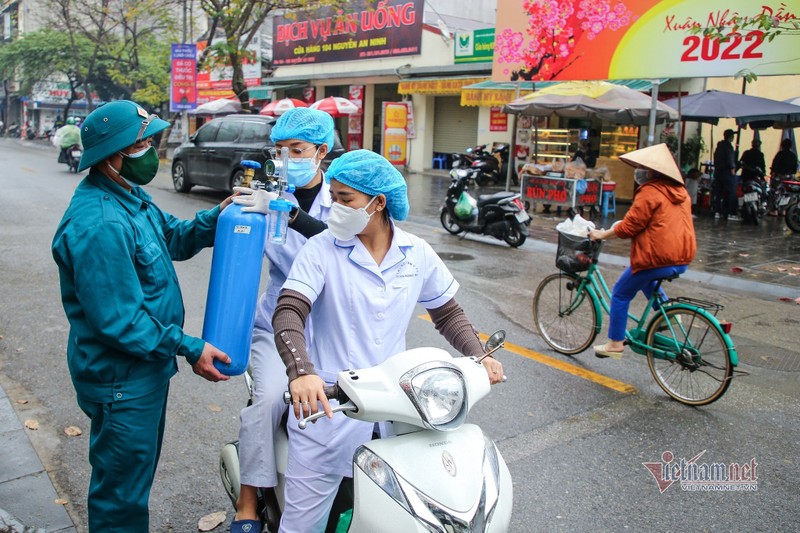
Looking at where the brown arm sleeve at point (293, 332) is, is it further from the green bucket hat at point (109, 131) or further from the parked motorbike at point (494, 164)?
the parked motorbike at point (494, 164)

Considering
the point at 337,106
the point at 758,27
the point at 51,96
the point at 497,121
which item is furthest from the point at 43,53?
the point at 758,27

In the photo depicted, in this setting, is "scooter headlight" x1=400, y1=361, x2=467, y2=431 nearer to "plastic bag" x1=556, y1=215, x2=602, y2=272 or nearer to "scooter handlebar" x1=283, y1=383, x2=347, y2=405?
"scooter handlebar" x1=283, y1=383, x2=347, y2=405

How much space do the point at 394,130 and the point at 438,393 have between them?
23056mm

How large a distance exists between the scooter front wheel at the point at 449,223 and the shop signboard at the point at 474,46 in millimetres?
9945

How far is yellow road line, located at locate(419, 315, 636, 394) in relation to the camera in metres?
5.38

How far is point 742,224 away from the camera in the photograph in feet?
48.1

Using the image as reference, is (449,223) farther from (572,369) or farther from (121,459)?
(121,459)

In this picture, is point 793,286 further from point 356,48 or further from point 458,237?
point 356,48

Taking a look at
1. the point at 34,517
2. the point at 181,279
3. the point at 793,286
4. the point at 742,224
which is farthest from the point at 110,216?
the point at 742,224

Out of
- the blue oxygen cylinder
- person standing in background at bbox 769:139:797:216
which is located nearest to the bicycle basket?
the blue oxygen cylinder

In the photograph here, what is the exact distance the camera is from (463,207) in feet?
40.0

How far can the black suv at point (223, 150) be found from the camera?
15.3 meters

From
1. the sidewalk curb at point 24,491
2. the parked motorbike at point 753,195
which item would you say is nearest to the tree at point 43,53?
the parked motorbike at point 753,195

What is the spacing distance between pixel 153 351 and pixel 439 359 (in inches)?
39.1
